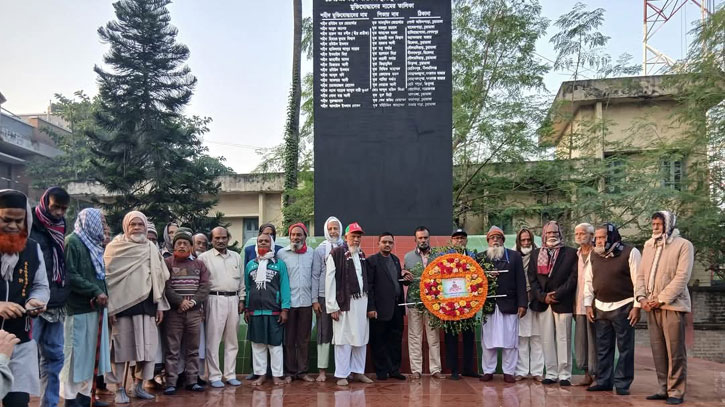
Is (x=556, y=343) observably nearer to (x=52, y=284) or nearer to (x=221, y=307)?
(x=221, y=307)

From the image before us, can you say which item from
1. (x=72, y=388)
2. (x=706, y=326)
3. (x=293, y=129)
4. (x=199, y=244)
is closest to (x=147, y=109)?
(x=293, y=129)

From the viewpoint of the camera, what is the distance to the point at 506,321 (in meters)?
6.16

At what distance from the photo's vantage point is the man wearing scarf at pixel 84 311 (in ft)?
15.5

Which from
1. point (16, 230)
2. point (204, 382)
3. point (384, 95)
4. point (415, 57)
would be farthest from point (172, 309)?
point (415, 57)

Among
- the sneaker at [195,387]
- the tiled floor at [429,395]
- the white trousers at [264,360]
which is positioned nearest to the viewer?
the tiled floor at [429,395]

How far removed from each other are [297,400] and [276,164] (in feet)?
32.7

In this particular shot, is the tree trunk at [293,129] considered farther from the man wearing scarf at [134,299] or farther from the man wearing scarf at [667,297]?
the man wearing scarf at [667,297]

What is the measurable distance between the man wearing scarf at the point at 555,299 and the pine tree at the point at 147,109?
36.3ft

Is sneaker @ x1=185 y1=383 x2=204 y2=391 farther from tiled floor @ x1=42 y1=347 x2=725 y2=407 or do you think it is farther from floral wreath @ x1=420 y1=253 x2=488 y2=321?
floral wreath @ x1=420 y1=253 x2=488 y2=321

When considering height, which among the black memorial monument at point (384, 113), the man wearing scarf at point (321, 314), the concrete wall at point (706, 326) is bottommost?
the concrete wall at point (706, 326)

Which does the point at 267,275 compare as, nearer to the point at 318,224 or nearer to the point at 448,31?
the point at 318,224

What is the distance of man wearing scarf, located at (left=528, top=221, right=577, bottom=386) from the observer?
597cm

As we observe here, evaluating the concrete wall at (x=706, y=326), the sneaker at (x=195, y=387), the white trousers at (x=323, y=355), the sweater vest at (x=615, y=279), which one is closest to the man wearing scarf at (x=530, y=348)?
the sweater vest at (x=615, y=279)

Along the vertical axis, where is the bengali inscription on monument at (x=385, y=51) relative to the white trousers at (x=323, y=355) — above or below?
above
